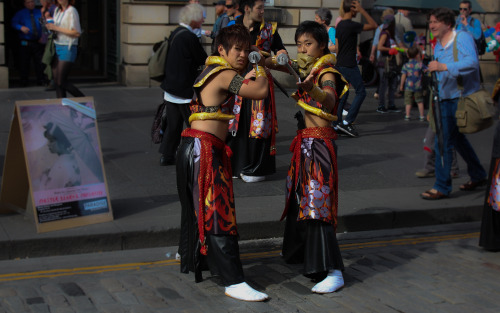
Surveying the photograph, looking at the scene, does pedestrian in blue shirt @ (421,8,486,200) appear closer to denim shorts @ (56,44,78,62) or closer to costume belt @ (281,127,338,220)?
costume belt @ (281,127,338,220)

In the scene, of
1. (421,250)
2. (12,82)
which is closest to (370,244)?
(421,250)

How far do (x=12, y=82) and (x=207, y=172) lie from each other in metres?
10.6

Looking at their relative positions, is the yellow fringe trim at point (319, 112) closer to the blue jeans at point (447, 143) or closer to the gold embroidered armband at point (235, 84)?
the gold embroidered armband at point (235, 84)

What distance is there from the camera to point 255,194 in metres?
7.54

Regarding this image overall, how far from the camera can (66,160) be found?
6.29 meters

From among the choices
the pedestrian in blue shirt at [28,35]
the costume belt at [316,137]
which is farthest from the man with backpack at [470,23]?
the costume belt at [316,137]

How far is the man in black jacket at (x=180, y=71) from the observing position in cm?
812

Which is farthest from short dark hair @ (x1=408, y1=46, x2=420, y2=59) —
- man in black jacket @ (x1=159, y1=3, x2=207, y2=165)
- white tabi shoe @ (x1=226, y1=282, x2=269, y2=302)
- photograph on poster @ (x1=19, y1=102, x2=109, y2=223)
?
white tabi shoe @ (x1=226, y1=282, x2=269, y2=302)

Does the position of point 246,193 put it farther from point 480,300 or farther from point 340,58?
point 340,58

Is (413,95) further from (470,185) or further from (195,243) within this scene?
(195,243)

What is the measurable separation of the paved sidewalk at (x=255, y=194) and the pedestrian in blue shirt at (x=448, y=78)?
1.03 feet

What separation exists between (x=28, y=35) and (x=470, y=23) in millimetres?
8415

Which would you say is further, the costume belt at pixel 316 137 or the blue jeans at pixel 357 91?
the blue jeans at pixel 357 91

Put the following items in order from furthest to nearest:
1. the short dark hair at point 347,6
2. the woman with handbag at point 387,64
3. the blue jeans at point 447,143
A: the woman with handbag at point 387,64, the short dark hair at point 347,6, the blue jeans at point 447,143
